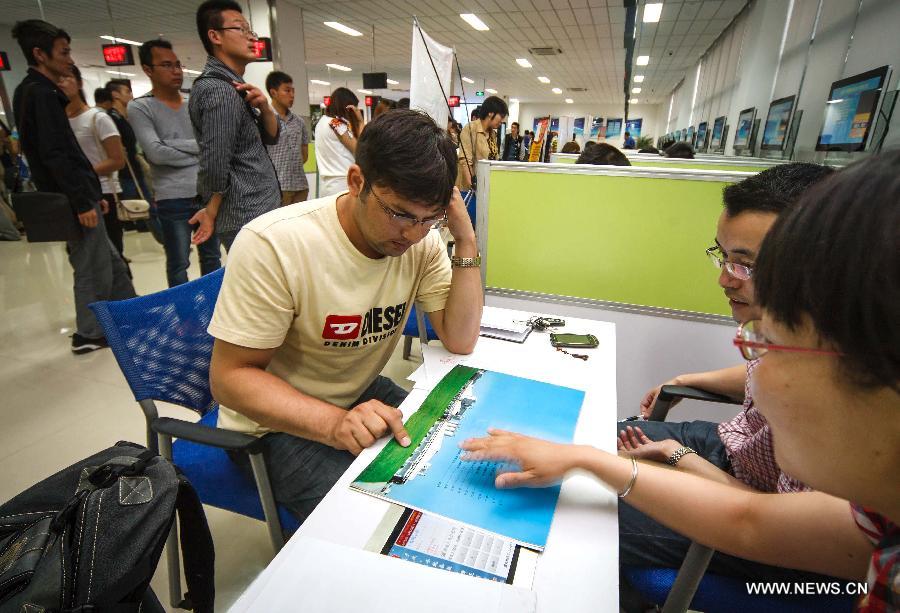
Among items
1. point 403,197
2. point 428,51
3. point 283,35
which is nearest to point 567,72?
point 283,35

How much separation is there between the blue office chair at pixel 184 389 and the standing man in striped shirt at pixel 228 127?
105 cm

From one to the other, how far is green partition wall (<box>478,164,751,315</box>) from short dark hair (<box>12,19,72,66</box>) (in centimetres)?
225

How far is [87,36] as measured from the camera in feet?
29.5

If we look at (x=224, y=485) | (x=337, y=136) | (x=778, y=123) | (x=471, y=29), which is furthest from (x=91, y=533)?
(x=471, y=29)

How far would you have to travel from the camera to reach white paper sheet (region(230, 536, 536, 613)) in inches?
19.9

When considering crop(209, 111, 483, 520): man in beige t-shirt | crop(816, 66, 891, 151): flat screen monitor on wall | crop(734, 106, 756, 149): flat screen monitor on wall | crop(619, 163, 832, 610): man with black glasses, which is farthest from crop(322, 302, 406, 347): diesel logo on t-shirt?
crop(734, 106, 756, 149): flat screen monitor on wall

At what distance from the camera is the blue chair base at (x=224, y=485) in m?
0.98

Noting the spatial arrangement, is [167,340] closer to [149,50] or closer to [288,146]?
[149,50]

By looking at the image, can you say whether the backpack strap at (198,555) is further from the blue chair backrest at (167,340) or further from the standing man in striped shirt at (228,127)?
the standing man in striped shirt at (228,127)

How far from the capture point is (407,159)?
2.86ft

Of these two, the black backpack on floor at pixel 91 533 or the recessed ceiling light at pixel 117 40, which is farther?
the recessed ceiling light at pixel 117 40

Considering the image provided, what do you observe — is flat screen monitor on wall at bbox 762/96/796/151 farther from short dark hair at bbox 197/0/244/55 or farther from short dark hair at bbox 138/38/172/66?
short dark hair at bbox 138/38/172/66

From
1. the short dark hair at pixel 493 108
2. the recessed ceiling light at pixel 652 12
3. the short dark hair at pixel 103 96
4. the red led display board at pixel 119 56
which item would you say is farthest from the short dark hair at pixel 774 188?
the red led display board at pixel 119 56

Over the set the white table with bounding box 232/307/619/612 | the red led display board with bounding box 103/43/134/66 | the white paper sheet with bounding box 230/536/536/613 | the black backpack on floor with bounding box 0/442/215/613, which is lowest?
the black backpack on floor with bounding box 0/442/215/613
